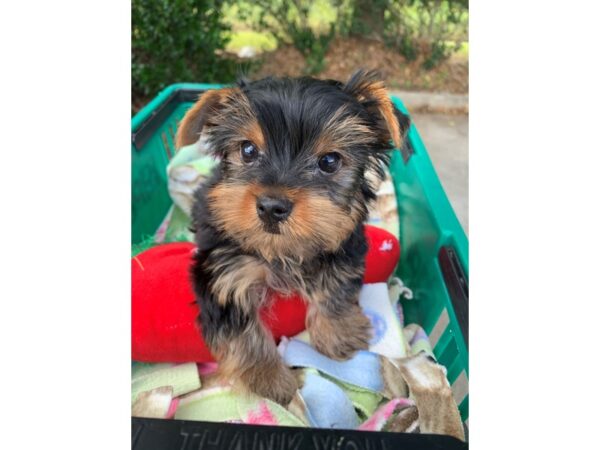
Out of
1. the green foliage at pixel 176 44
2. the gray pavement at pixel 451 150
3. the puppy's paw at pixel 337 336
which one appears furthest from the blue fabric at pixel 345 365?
the green foliage at pixel 176 44

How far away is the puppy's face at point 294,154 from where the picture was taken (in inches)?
77.8

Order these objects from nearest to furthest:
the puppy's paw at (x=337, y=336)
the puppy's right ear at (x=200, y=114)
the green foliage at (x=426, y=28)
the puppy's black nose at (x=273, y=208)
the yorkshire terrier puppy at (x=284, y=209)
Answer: the puppy's black nose at (x=273, y=208) → the yorkshire terrier puppy at (x=284, y=209) → the puppy's right ear at (x=200, y=114) → the puppy's paw at (x=337, y=336) → the green foliage at (x=426, y=28)

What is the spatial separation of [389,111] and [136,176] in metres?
2.20

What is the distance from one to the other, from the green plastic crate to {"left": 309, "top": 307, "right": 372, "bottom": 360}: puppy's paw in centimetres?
50

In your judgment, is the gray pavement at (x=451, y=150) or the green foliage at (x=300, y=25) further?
the green foliage at (x=300, y=25)

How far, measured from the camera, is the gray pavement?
14.7ft

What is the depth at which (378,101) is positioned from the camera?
2.36 metres

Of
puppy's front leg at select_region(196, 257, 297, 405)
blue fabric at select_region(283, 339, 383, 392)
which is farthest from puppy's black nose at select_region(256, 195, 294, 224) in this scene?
blue fabric at select_region(283, 339, 383, 392)

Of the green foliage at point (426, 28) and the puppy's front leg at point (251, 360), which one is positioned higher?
the green foliage at point (426, 28)

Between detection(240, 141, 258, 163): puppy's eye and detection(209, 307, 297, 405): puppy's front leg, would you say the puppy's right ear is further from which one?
detection(209, 307, 297, 405): puppy's front leg

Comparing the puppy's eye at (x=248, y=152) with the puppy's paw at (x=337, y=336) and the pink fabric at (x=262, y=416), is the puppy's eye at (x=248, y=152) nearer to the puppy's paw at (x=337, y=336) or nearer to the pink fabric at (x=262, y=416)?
the puppy's paw at (x=337, y=336)

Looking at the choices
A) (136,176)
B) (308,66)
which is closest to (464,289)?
(136,176)

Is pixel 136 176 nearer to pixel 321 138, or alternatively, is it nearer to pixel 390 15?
pixel 321 138

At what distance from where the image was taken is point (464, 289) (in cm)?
255
